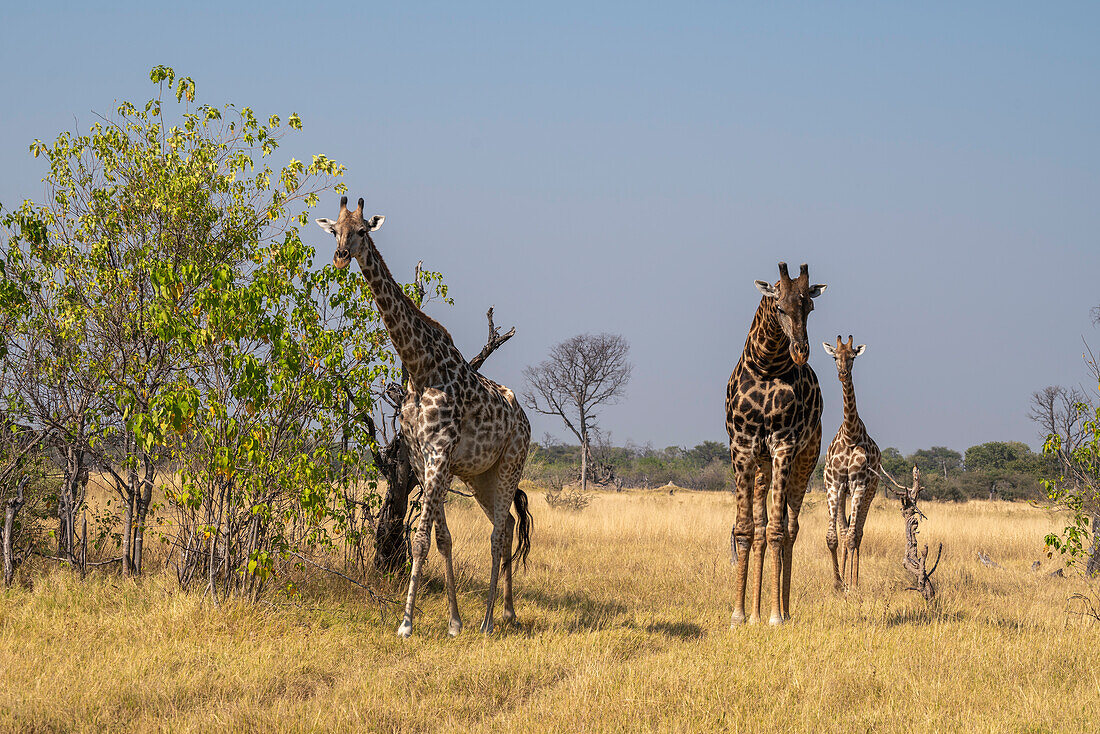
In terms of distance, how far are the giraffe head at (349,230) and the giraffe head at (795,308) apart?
3.55 m

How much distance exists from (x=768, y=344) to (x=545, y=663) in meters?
3.64

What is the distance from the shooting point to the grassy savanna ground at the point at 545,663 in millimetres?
5461

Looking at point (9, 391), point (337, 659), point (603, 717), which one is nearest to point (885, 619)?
point (603, 717)

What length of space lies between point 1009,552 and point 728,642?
32.7ft

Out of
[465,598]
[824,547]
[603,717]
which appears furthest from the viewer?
[824,547]

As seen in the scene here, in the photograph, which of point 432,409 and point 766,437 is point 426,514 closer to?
point 432,409

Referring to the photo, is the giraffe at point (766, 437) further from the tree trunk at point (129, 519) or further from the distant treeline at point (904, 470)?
the distant treeline at point (904, 470)

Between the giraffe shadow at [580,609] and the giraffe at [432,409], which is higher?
the giraffe at [432,409]

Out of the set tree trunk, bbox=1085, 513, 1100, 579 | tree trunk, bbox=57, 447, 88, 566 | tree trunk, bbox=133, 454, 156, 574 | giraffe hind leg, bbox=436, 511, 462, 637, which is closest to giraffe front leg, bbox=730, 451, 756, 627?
giraffe hind leg, bbox=436, 511, 462, 637

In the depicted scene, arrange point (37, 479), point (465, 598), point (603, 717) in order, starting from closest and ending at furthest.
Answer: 1. point (603, 717)
2. point (465, 598)
3. point (37, 479)

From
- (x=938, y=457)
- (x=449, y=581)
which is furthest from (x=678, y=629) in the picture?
(x=938, y=457)

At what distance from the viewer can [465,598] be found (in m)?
9.73

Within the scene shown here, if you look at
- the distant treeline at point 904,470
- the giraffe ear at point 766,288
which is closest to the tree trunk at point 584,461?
the distant treeline at point 904,470

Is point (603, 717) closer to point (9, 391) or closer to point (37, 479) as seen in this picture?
point (9, 391)
